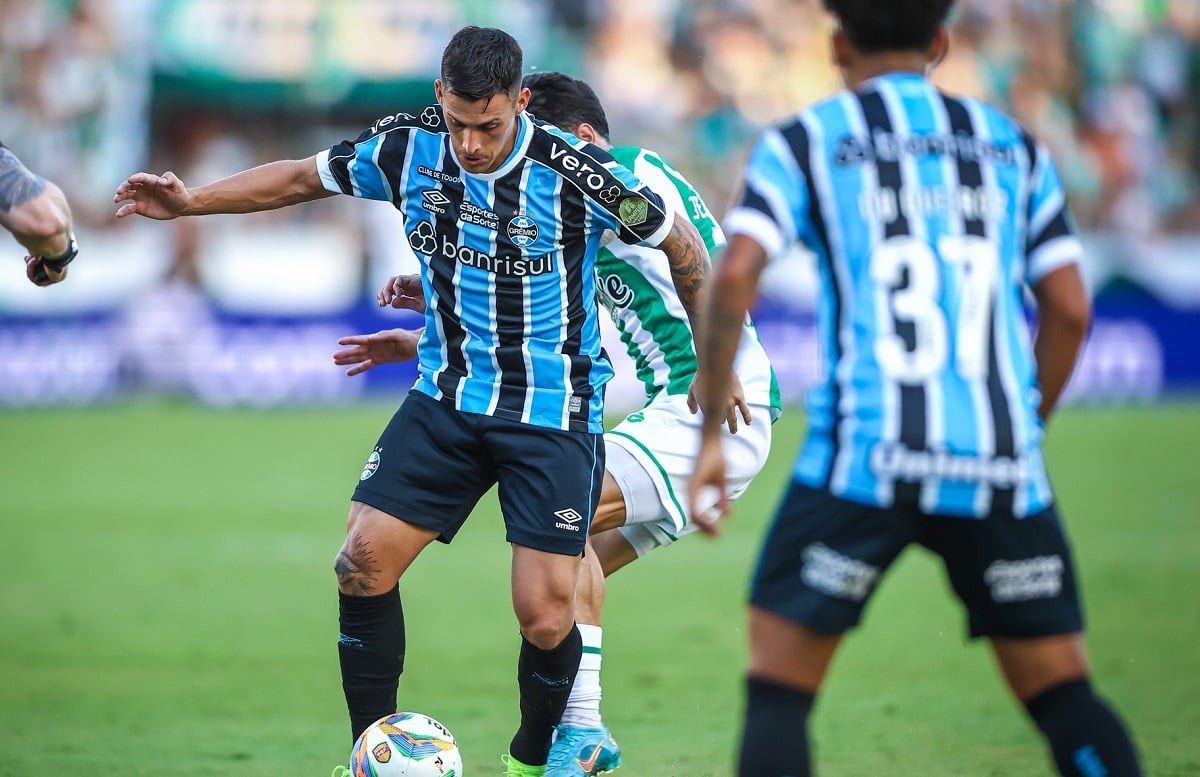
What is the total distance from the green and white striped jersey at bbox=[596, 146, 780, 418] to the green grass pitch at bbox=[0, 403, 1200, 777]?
1.47 m

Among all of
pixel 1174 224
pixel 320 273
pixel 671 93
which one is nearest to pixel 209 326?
pixel 320 273

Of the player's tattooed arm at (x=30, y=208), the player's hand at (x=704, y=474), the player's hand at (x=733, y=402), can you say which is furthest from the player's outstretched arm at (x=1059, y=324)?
the player's tattooed arm at (x=30, y=208)

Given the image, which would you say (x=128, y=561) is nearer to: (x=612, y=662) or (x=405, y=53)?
(x=612, y=662)

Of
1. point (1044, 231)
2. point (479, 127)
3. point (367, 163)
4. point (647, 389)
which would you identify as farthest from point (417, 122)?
point (1044, 231)

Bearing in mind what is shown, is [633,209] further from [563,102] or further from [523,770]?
[523,770]

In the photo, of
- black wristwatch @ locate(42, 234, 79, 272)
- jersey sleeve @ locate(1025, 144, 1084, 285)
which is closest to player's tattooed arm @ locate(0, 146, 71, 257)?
black wristwatch @ locate(42, 234, 79, 272)

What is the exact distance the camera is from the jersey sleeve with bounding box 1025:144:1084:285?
3672mm

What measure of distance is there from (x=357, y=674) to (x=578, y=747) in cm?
86

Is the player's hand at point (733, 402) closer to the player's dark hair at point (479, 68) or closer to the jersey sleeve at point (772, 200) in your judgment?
the player's dark hair at point (479, 68)

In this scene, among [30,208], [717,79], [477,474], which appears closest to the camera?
[30,208]

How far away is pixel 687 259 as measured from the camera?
5371mm

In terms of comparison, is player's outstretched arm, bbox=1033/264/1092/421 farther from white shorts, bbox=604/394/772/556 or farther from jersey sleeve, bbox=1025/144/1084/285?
white shorts, bbox=604/394/772/556

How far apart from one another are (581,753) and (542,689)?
1.06ft

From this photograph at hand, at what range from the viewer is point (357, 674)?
5188mm
